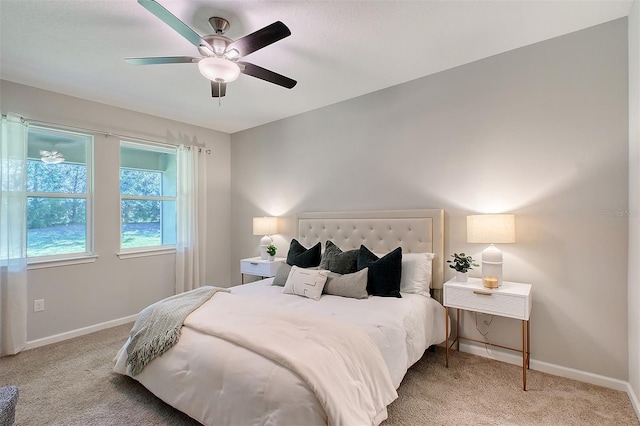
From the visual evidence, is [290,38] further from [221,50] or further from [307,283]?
[307,283]

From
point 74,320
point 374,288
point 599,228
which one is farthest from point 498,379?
point 74,320

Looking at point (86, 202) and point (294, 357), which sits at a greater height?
point (86, 202)

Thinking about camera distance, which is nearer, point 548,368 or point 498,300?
point 498,300

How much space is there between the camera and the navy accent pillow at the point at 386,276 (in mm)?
2697

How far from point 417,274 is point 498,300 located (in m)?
0.69

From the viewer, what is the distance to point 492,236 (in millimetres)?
2455

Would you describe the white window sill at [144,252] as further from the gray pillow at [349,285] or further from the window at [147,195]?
the gray pillow at [349,285]

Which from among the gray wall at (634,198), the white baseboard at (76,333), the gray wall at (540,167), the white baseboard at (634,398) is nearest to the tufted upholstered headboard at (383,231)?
the gray wall at (540,167)

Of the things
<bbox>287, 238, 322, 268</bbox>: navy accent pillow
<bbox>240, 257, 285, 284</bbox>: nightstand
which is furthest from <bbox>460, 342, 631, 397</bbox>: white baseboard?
<bbox>240, 257, 285, 284</bbox>: nightstand

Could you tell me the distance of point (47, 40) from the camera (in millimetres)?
2396

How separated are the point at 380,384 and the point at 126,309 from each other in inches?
142

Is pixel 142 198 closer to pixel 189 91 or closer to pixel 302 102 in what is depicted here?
pixel 189 91

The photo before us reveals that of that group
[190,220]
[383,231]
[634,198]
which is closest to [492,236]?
[634,198]

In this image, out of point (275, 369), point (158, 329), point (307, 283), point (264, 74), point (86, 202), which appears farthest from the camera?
point (86, 202)
